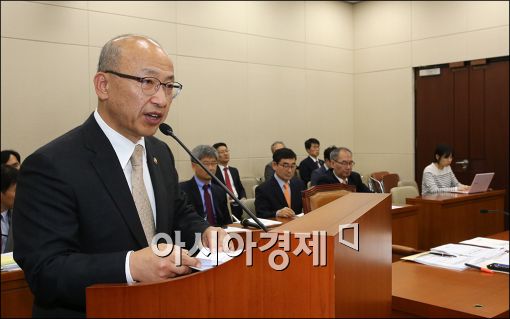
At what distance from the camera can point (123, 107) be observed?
4.29ft

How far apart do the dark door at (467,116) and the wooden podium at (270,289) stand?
7963mm

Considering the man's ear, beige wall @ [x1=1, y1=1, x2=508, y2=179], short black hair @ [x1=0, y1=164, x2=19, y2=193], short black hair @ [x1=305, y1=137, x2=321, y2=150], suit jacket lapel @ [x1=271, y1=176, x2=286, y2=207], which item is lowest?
suit jacket lapel @ [x1=271, y1=176, x2=286, y2=207]

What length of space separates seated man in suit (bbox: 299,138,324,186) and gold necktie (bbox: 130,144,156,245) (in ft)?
21.7

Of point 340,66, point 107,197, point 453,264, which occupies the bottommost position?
point 453,264

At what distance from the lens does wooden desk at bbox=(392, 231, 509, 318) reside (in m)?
1.94

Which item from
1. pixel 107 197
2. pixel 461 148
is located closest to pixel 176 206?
pixel 107 197

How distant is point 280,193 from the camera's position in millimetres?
4418

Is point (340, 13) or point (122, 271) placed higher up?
point (340, 13)

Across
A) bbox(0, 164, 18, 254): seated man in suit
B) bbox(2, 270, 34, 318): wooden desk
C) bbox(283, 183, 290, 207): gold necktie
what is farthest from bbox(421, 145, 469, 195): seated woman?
bbox(2, 270, 34, 318): wooden desk

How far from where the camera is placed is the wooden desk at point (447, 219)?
17.3ft

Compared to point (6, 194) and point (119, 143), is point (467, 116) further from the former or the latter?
point (119, 143)

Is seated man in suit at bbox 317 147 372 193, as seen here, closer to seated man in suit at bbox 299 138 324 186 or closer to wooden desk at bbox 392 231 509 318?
wooden desk at bbox 392 231 509 318

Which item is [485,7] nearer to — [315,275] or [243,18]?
[243,18]

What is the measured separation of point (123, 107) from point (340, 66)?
8607mm
